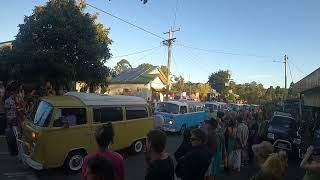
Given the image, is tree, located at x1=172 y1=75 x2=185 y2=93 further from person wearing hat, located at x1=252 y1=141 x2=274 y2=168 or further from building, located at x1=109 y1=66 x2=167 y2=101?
person wearing hat, located at x1=252 y1=141 x2=274 y2=168

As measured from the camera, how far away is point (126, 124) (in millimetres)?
14312

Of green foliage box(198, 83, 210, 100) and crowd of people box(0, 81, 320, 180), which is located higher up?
green foliage box(198, 83, 210, 100)

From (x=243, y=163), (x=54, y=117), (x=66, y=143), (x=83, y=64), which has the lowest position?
(x=243, y=163)

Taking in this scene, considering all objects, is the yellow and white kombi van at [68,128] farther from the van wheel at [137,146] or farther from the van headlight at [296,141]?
the van headlight at [296,141]

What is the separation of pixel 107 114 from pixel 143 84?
3877 centimetres

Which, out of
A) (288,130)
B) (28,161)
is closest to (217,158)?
(28,161)

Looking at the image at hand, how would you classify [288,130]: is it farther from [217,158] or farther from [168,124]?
[217,158]

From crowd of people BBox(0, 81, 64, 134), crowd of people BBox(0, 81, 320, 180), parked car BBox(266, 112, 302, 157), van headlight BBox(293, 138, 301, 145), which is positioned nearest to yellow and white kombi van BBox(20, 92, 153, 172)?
crowd of people BBox(0, 81, 64, 134)

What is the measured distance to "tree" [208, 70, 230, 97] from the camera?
87062mm

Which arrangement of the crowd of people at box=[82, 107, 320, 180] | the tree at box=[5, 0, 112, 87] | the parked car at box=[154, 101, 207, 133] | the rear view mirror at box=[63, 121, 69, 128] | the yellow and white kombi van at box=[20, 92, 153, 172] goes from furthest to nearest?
the parked car at box=[154, 101, 207, 133], the tree at box=[5, 0, 112, 87], the rear view mirror at box=[63, 121, 69, 128], the yellow and white kombi van at box=[20, 92, 153, 172], the crowd of people at box=[82, 107, 320, 180]

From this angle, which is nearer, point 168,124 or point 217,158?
point 217,158

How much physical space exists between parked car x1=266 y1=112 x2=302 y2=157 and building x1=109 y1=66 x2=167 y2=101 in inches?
1277

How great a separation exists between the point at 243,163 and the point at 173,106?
9.47 metres

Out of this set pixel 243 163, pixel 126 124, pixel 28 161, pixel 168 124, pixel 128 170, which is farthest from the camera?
pixel 168 124
